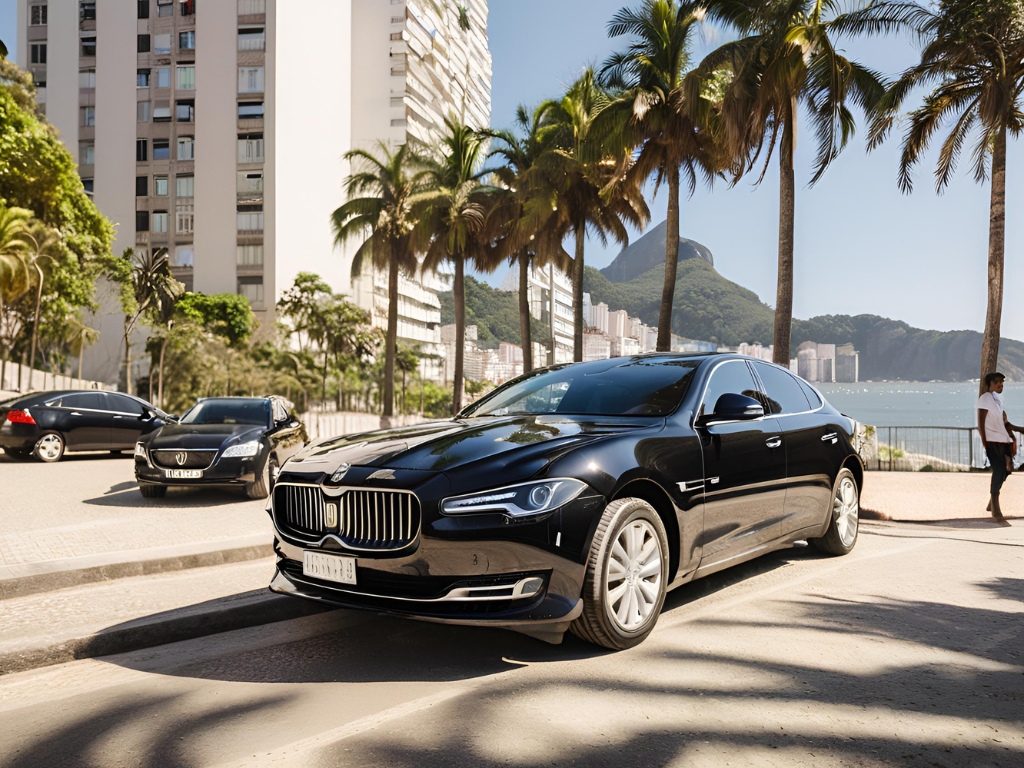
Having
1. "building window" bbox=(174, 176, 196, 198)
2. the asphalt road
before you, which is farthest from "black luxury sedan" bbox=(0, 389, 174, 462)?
"building window" bbox=(174, 176, 196, 198)

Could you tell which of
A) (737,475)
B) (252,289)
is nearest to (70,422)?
(737,475)

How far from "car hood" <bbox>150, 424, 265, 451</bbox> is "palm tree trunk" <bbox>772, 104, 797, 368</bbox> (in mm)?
11228

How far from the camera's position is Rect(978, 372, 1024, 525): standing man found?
962 centimetres

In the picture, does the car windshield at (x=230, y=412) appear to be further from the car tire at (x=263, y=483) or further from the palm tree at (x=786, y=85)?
the palm tree at (x=786, y=85)

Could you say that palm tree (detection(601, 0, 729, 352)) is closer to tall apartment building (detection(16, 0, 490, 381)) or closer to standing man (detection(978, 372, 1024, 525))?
standing man (detection(978, 372, 1024, 525))

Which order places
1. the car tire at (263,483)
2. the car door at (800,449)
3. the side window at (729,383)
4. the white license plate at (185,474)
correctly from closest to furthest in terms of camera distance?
the side window at (729,383), the car door at (800,449), the white license plate at (185,474), the car tire at (263,483)

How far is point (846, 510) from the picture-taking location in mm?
7113

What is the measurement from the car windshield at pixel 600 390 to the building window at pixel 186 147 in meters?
71.3

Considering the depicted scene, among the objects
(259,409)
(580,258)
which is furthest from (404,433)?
(580,258)

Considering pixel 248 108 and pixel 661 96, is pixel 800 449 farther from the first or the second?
pixel 248 108

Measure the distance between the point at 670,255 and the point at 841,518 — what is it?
55.8 feet

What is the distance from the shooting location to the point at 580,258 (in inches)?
1171

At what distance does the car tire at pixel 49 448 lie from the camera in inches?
658

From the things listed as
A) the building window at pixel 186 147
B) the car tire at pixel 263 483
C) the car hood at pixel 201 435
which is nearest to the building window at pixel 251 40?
the building window at pixel 186 147
